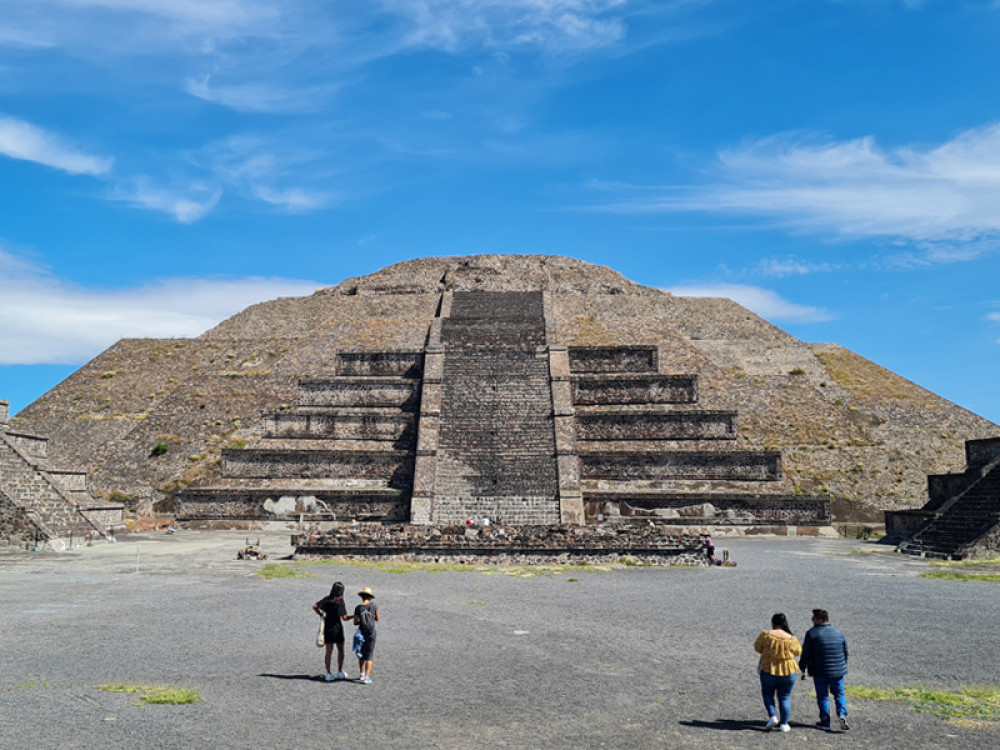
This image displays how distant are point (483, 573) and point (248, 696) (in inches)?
385

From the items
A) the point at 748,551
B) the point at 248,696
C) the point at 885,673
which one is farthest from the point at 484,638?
the point at 748,551

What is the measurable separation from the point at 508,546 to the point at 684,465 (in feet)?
35.2

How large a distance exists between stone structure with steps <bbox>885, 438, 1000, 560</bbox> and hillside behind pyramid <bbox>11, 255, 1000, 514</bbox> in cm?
354

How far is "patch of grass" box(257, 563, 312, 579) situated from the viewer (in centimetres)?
1619

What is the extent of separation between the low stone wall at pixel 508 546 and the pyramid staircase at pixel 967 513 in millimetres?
6456

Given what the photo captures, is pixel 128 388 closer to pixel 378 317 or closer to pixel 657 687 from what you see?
pixel 378 317

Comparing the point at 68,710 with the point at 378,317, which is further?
the point at 378,317

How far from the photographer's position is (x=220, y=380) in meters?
34.9

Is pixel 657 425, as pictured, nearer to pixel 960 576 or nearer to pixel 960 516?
pixel 960 516

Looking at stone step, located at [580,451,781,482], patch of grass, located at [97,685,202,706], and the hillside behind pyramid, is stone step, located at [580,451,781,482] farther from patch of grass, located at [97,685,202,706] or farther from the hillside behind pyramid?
patch of grass, located at [97,685,202,706]

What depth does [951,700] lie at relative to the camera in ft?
25.7

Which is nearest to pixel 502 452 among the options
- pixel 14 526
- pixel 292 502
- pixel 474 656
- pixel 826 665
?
pixel 292 502

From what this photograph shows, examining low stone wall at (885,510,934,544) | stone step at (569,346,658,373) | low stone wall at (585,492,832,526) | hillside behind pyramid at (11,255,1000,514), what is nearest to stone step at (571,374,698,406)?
hillside behind pyramid at (11,255,1000,514)

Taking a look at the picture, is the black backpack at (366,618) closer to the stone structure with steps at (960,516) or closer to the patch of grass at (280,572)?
the patch of grass at (280,572)
